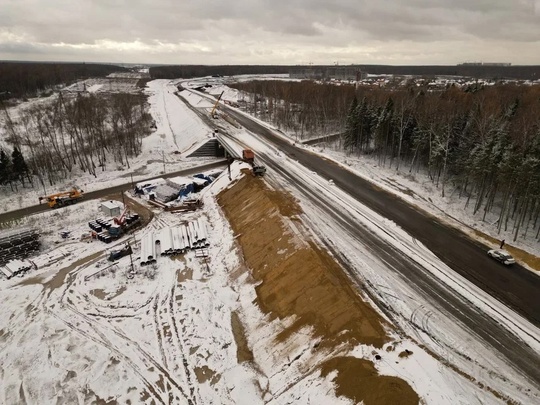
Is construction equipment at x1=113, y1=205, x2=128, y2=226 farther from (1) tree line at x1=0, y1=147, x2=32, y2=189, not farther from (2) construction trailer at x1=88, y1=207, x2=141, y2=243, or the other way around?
(1) tree line at x1=0, y1=147, x2=32, y2=189

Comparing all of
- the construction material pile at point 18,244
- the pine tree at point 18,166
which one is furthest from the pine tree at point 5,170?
the construction material pile at point 18,244

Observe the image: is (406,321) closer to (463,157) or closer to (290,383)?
(290,383)

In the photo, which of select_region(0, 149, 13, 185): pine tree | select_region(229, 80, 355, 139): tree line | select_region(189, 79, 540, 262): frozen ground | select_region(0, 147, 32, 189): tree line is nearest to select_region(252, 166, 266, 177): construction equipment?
select_region(189, 79, 540, 262): frozen ground

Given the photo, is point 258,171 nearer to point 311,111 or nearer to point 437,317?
point 437,317

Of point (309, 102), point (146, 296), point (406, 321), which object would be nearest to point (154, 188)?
point (146, 296)

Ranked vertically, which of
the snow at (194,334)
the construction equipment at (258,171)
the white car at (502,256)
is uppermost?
the construction equipment at (258,171)

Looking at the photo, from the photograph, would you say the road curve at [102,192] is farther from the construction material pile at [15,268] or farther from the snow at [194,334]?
the construction material pile at [15,268]

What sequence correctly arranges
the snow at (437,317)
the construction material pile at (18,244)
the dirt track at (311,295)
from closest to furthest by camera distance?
the snow at (437,317), the dirt track at (311,295), the construction material pile at (18,244)
